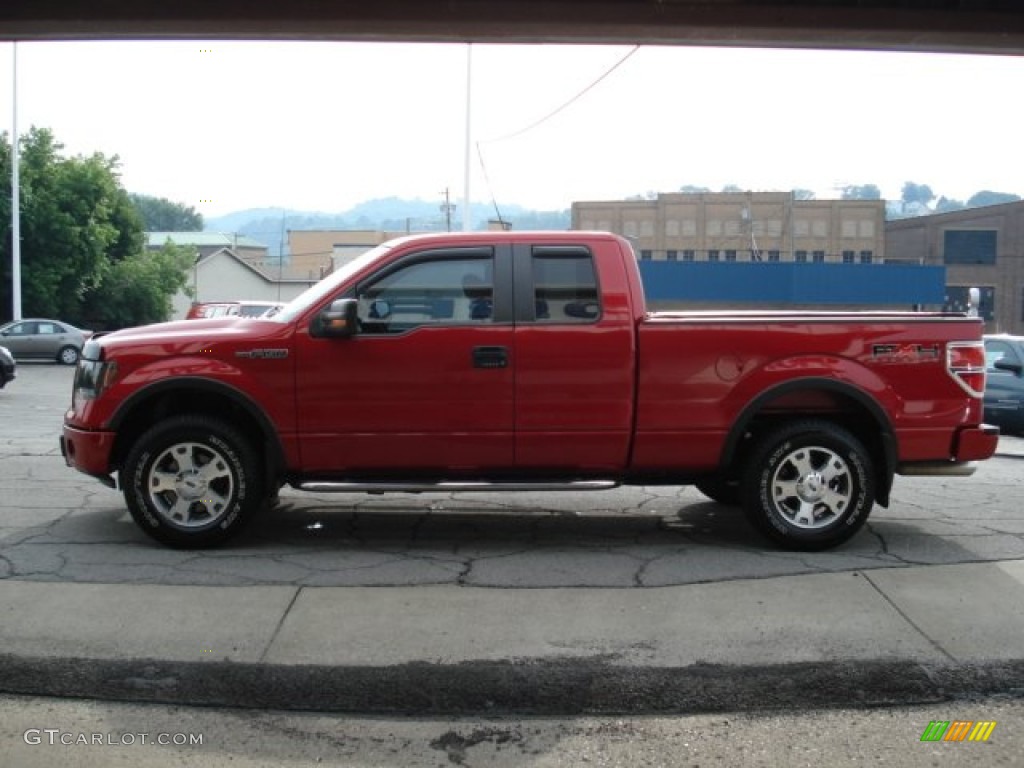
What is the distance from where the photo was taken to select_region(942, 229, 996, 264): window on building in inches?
2751

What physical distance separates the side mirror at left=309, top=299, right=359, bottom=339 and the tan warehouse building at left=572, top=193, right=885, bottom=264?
67356 millimetres

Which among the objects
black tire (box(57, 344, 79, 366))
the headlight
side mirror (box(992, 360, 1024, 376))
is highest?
the headlight

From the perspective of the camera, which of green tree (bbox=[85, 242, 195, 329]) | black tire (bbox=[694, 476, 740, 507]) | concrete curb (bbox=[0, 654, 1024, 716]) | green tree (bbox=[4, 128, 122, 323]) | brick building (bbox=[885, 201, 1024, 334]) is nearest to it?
concrete curb (bbox=[0, 654, 1024, 716])

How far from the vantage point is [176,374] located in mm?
6230

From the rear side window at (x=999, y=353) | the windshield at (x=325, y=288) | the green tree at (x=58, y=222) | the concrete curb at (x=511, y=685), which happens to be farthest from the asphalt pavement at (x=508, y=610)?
the green tree at (x=58, y=222)

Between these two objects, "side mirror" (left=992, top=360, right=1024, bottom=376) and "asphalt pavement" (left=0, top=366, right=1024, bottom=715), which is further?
"side mirror" (left=992, top=360, right=1024, bottom=376)

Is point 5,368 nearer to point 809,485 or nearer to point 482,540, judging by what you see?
point 482,540

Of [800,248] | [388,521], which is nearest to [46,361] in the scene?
[388,521]

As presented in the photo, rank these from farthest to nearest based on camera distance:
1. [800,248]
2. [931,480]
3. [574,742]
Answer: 1. [800,248]
2. [931,480]
3. [574,742]

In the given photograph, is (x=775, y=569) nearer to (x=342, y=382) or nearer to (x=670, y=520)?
(x=670, y=520)

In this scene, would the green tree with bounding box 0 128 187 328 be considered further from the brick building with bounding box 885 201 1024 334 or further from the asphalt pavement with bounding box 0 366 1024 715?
the brick building with bounding box 885 201 1024 334

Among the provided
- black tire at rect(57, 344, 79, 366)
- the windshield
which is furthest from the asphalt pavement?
black tire at rect(57, 344, 79, 366)

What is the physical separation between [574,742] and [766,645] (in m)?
1.29

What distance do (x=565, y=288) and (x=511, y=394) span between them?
0.78m
